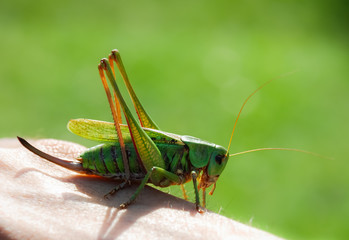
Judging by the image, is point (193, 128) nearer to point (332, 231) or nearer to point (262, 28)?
point (332, 231)

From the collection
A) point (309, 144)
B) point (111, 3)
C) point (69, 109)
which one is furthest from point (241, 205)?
point (111, 3)

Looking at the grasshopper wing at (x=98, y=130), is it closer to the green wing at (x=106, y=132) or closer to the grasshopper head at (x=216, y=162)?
the green wing at (x=106, y=132)

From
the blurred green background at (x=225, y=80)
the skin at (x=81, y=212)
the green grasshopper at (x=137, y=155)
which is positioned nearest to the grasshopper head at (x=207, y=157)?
the green grasshopper at (x=137, y=155)

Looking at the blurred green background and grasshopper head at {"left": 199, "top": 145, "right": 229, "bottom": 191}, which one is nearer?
grasshopper head at {"left": 199, "top": 145, "right": 229, "bottom": 191}

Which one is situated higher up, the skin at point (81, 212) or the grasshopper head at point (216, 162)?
the grasshopper head at point (216, 162)

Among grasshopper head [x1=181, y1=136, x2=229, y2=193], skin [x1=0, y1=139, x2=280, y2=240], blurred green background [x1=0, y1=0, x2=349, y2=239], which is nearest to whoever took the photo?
skin [x1=0, y1=139, x2=280, y2=240]

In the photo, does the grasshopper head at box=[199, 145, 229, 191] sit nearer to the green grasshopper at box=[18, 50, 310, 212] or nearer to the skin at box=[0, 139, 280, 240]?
the green grasshopper at box=[18, 50, 310, 212]

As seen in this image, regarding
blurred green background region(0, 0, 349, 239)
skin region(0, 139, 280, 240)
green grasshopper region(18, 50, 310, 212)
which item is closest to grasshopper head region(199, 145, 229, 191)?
green grasshopper region(18, 50, 310, 212)
